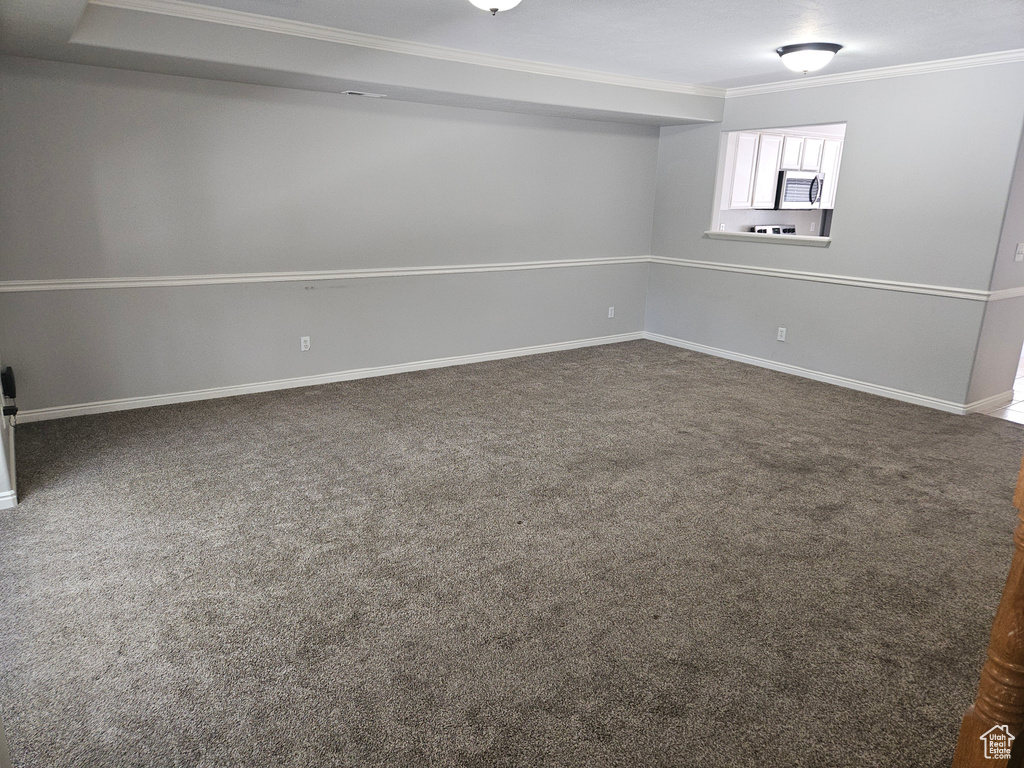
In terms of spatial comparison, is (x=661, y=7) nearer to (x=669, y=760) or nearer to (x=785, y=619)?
(x=785, y=619)

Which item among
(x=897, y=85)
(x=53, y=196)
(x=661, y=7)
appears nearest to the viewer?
(x=661, y=7)

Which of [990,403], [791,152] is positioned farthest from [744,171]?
[990,403]

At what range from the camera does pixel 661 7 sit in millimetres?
3408

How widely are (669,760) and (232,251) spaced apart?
4.18m

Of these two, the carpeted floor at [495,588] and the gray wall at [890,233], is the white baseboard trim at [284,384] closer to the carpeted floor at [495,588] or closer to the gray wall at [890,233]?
the carpeted floor at [495,588]

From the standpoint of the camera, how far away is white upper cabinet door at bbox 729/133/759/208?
629cm

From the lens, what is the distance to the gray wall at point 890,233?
14.7 feet

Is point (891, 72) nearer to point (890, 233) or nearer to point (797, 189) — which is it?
point (890, 233)

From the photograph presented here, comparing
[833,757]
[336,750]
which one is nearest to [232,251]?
[336,750]

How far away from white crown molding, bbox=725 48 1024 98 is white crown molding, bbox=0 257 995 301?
1.23m

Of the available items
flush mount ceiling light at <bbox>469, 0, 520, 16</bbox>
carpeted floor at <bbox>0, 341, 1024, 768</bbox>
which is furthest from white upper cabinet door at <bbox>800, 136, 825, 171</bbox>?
flush mount ceiling light at <bbox>469, 0, 520, 16</bbox>

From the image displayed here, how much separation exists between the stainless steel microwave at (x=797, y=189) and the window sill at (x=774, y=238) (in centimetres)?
124
